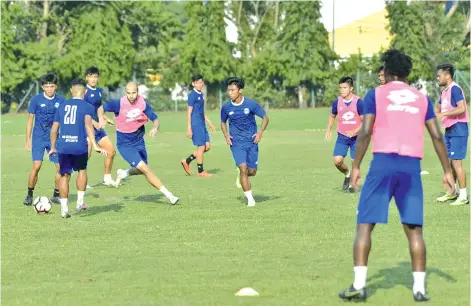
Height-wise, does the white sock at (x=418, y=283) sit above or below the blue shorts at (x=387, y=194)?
below

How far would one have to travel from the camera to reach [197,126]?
23.3 m

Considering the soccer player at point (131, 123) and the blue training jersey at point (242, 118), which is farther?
the soccer player at point (131, 123)

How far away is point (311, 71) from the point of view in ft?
199

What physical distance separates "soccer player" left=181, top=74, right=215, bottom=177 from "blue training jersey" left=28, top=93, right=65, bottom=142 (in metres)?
5.80

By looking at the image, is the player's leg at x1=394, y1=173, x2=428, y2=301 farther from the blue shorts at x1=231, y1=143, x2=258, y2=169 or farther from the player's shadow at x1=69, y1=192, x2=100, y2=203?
the player's shadow at x1=69, y1=192, x2=100, y2=203

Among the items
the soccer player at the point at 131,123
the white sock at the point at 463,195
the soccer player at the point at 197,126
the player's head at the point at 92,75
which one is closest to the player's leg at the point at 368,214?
the white sock at the point at 463,195

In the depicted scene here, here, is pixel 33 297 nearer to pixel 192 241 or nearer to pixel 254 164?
pixel 192 241

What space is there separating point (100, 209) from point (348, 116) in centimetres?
469

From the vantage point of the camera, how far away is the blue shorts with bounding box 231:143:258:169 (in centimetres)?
1664

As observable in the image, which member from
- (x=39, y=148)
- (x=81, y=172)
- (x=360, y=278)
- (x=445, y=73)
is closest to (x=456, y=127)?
(x=445, y=73)

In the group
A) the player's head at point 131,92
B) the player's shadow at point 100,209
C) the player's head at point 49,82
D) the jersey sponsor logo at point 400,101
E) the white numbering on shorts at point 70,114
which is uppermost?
the jersey sponsor logo at point 400,101

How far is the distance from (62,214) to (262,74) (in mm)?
46677

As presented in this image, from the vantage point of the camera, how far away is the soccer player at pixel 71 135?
15008mm

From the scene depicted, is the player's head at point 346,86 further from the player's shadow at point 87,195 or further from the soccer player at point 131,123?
the player's shadow at point 87,195
